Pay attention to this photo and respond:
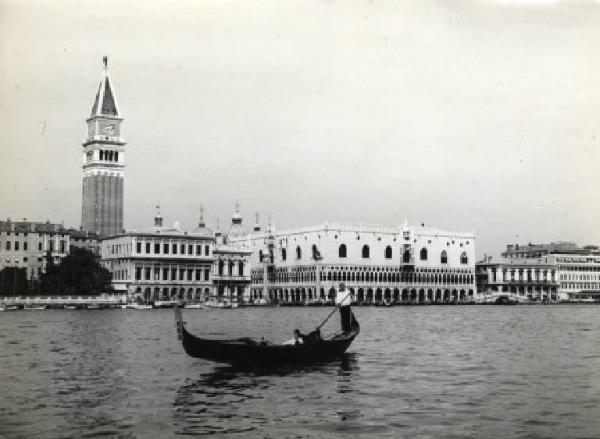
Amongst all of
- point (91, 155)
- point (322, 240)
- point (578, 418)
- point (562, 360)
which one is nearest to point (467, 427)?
point (578, 418)

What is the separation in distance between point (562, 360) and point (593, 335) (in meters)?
12.4

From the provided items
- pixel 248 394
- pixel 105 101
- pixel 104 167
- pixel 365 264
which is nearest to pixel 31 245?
pixel 104 167

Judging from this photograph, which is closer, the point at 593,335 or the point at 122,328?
the point at 593,335

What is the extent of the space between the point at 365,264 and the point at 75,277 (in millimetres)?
36229

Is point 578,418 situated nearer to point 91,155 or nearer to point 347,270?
point 347,270

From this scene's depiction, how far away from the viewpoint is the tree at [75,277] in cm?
7188

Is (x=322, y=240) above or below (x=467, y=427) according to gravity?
above

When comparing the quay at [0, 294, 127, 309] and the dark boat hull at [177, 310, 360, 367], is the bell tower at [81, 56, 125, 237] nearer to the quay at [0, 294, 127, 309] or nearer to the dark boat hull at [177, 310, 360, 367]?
the quay at [0, 294, 127, 309]

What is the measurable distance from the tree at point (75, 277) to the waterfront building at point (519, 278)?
50.9m

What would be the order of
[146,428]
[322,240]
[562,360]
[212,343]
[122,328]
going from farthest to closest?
[322,240] < [122,328] < [562,360] < [212,343] < [146,428]

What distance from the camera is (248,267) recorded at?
9681cm

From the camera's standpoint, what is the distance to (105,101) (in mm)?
100562

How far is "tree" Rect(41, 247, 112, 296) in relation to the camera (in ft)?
236

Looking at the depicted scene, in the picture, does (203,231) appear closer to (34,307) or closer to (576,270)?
(34,307)
